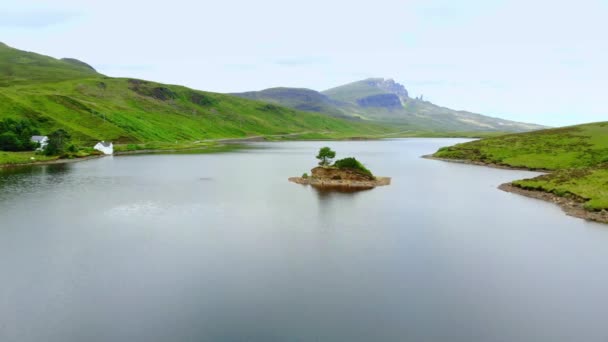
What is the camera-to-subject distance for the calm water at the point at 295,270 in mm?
26984

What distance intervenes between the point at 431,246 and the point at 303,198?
33132 mm

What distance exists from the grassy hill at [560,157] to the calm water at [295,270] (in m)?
8.47

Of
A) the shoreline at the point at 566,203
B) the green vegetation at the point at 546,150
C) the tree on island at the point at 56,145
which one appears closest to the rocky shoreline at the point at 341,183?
the shoreline at the point at 566,203

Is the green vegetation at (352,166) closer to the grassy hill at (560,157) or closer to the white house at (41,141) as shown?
the grassy hill at (560,157)

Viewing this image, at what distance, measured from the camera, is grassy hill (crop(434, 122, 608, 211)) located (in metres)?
72.6

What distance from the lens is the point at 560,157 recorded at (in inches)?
4769

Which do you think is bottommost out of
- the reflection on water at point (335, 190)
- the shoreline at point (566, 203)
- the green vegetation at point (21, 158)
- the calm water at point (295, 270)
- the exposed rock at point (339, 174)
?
the calm water at point (295, 270)

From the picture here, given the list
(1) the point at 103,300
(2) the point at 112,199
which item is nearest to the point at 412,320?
(1) the point at 103,300

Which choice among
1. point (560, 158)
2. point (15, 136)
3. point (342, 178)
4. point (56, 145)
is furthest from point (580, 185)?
point (15, 136)

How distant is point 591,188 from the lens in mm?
70750

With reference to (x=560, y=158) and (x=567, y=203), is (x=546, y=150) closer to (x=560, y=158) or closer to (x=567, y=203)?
(x=560, y=158)

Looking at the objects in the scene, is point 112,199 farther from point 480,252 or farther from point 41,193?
point 480,252

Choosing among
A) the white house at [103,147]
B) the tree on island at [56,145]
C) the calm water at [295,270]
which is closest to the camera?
the calm water at [295,270]

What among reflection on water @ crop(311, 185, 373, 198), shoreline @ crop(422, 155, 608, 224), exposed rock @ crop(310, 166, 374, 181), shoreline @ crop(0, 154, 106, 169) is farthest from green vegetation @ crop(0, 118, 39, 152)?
shoreline @ crop(422, 155, 608, 224)
